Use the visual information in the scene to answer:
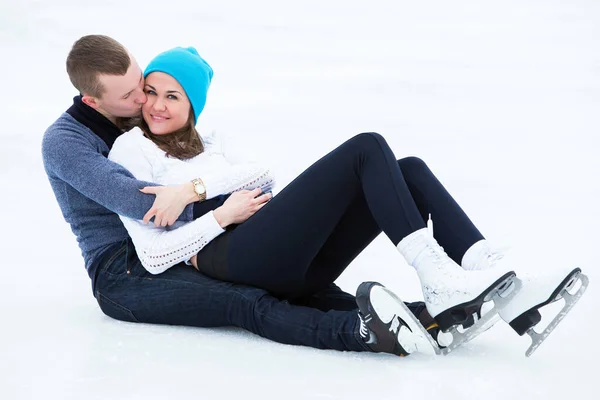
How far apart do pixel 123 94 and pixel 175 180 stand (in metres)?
0.32

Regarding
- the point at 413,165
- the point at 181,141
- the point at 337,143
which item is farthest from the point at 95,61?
the point at 337,143

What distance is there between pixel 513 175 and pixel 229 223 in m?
3.08

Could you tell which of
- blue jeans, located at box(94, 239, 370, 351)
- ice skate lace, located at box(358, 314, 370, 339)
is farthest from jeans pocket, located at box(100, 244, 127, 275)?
ice skate lace, located at box(358, 314, 370, 339)

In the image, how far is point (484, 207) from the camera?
4.45m

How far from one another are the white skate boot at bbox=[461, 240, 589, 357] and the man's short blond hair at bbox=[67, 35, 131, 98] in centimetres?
122

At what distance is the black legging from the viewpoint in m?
2.26

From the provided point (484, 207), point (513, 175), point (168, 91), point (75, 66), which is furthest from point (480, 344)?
point (513, 175)

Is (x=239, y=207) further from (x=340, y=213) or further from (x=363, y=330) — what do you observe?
(x=363, y=330)

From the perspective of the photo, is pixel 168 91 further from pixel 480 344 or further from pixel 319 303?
pixel 480 344

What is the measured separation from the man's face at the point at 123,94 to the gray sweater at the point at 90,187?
0.34 feet

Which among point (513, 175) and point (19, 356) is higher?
point (513, 175)

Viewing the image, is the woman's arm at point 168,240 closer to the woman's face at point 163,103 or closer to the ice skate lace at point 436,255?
the woman's face at point 163,103

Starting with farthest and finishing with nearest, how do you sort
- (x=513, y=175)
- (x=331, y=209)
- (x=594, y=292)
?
1. (x=513, y=175)
2. (x=594, y=292)
3. (x=331, y=209)

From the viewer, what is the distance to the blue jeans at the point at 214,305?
91.0 inches
